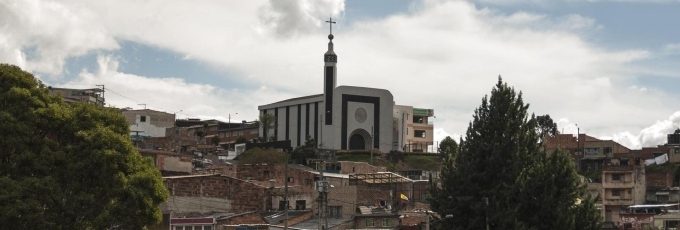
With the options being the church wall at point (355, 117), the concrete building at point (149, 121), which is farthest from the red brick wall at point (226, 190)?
the church wall at point (355, 117)

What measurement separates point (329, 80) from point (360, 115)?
552cm

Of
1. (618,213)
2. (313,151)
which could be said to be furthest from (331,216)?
(313,151)

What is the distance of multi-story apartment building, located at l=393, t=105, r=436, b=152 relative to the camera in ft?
424

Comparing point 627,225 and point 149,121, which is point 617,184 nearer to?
point 627,225

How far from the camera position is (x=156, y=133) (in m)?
Answer: 117

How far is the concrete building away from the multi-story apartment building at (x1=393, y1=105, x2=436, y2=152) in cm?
2740

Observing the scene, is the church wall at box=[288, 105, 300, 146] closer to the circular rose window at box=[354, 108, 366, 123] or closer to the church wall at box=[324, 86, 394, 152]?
the church wall at box=[324, 86, 394, 152]

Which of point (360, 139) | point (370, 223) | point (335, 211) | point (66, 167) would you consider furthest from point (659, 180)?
point (66, 167)

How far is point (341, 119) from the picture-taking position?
123125mm

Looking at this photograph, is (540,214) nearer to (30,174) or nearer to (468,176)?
(468,176)

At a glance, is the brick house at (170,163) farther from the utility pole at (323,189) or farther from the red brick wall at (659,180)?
the red brick wall at (659,180)

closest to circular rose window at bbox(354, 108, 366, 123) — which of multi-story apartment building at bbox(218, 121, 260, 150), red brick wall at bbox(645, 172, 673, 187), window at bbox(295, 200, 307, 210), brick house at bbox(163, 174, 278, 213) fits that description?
multi-story apartment building at bbox(218, 121, 260, 150)

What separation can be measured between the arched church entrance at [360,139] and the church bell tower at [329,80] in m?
3.73

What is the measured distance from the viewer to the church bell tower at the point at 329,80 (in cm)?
12275
